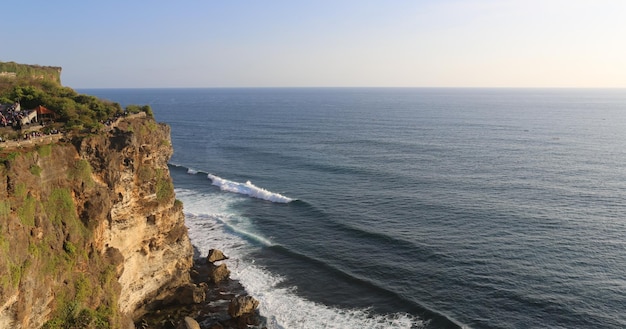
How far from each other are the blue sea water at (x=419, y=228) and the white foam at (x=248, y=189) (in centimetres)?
25

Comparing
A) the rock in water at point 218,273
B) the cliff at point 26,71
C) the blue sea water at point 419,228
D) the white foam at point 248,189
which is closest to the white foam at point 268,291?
the blue sea water at point 419,228

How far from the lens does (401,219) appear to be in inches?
2290

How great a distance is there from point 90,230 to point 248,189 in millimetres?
45825

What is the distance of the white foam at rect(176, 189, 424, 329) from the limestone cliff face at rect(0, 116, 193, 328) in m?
8.19

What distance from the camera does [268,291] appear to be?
43.1 meters

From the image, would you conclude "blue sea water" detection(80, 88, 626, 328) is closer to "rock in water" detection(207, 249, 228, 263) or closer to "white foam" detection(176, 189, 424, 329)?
"white foam" detection(176, 189, 424, 329)

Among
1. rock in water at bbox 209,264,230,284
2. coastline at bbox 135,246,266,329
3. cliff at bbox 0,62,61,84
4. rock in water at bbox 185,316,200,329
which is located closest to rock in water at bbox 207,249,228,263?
rock in water at bbox 209,264,230,284

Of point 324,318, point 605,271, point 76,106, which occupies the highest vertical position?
point 76,106

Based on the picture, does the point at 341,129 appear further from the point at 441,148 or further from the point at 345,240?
the point at 345,240

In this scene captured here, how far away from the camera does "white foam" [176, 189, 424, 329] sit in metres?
37.8

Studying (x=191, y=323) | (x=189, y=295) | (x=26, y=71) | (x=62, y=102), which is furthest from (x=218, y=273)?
(x=26, y=71)

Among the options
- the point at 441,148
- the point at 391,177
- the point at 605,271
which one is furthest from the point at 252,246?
the point at 441,148

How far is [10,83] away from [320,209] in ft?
136

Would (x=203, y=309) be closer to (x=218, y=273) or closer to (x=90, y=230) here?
(x=218, y=273)
